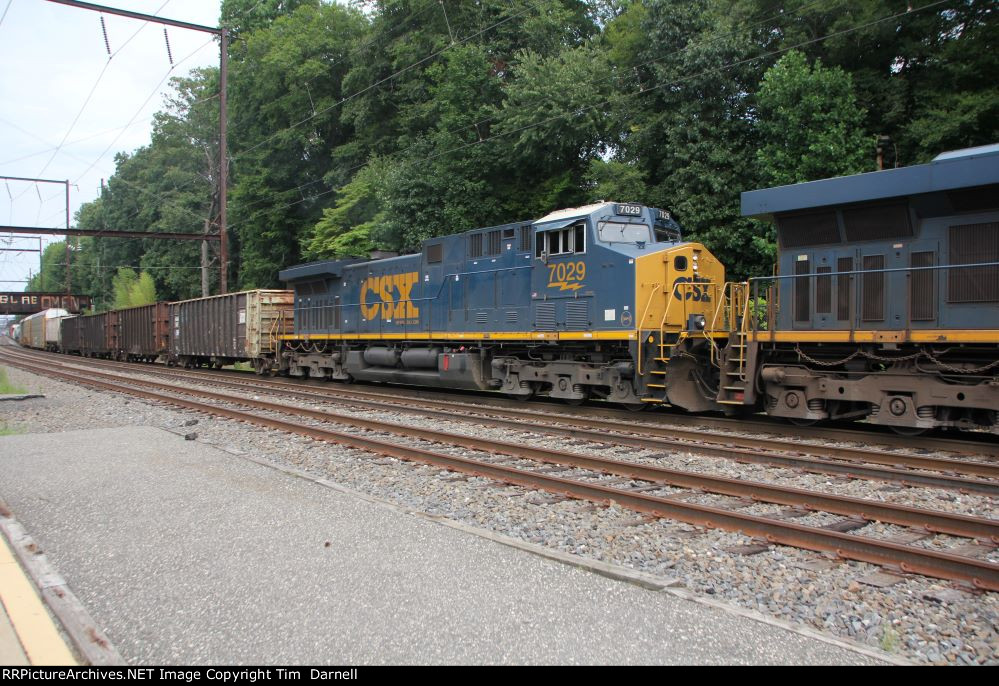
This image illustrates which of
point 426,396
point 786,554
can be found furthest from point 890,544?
point 426,396

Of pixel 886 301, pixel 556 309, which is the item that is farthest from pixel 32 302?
pixel 886 301

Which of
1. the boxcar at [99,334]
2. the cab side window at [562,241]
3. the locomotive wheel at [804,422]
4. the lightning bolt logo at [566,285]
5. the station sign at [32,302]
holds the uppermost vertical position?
the station sign at [32,302]

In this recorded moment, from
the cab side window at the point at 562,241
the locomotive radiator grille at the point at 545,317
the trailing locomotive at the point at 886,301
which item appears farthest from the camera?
the locomotive radiator grille at the point at 545,317

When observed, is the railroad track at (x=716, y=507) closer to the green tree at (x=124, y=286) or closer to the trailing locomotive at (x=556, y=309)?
the trailing locomotive at (x=556, y=309)

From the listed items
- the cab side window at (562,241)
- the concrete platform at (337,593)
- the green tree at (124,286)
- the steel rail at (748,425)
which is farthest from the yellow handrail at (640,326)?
the green tree at (124,286)

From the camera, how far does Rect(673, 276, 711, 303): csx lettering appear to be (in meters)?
12.3

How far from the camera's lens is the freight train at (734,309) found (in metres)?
9.05

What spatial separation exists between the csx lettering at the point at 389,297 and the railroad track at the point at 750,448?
3388mm

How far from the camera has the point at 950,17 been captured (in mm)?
18422

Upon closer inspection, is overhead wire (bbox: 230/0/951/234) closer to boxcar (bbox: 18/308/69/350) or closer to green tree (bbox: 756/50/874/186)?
green tree (bbox: 756/50/874/186)

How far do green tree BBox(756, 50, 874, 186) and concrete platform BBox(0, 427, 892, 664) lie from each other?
1584 centimetres

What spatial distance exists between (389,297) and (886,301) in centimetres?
1192
